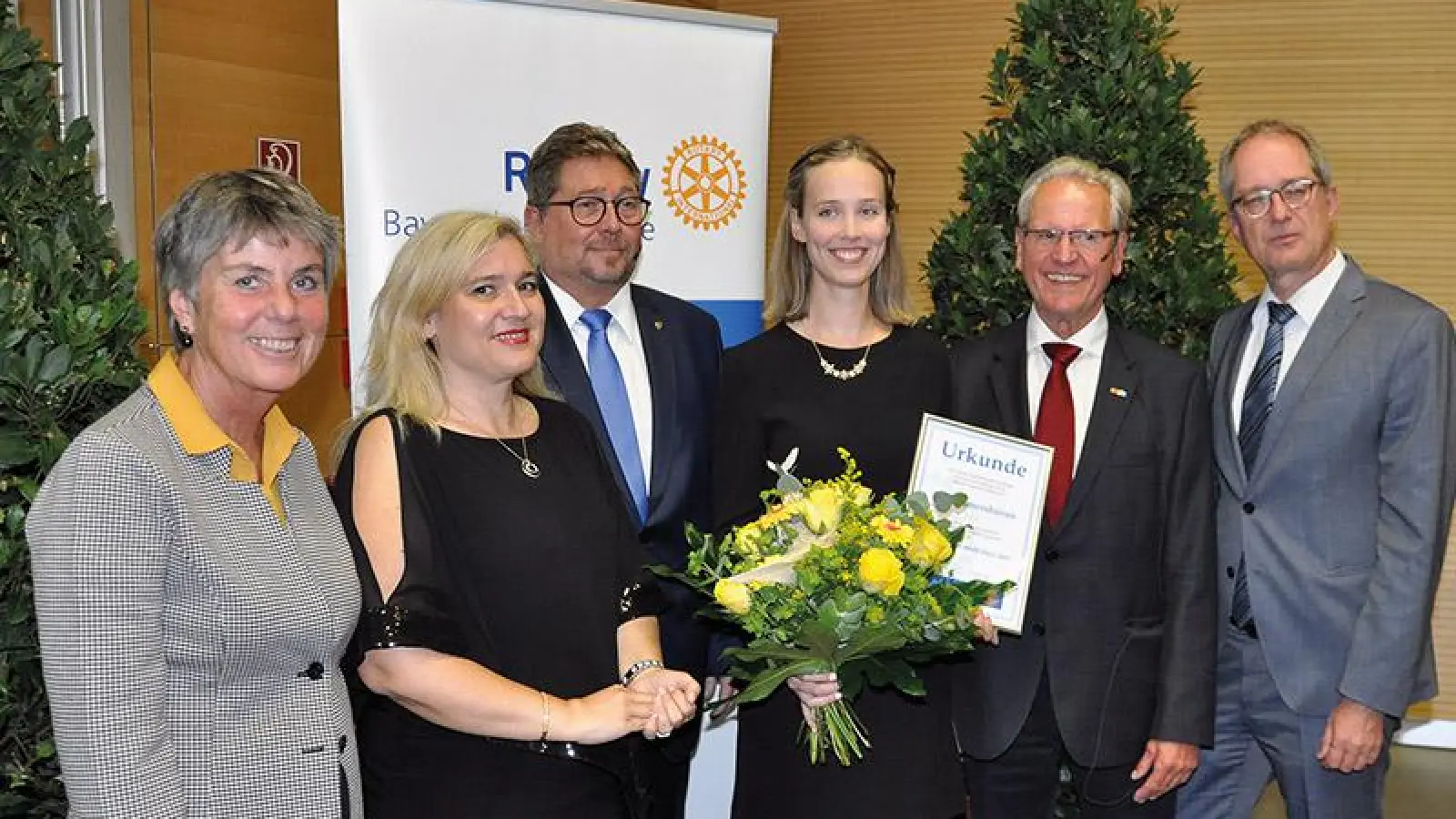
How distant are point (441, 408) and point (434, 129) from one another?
81.6 inches

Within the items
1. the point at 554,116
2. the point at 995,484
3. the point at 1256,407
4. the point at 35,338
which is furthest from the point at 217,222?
the point at 554,116

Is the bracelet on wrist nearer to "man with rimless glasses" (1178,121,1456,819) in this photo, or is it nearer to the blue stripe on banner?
"man with rimless glasses" (1178,121,1456,819)

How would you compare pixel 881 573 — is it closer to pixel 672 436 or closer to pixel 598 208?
pixel 672 436

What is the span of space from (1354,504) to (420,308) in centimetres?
219

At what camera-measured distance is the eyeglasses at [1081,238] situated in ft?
10.4

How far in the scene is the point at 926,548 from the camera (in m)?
2.59

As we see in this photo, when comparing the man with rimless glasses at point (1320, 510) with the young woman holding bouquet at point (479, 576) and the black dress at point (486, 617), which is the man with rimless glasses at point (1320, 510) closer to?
the young woman holding bouquet at point (479, 576)

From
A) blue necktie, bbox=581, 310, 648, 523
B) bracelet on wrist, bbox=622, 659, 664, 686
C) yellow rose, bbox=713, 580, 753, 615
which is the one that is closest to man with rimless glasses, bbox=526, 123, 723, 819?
blue necktie, bbox=581, 310, 648, 523

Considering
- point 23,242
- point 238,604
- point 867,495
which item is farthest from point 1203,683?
point 23,242

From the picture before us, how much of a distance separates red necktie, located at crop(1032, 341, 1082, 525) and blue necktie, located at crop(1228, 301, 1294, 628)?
479 millimetres

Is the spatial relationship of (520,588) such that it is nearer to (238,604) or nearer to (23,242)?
(238,604)

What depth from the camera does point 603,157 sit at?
357cm

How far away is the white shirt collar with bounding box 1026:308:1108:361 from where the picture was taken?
3.21 m

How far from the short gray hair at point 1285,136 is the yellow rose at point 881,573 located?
5.24 feet
